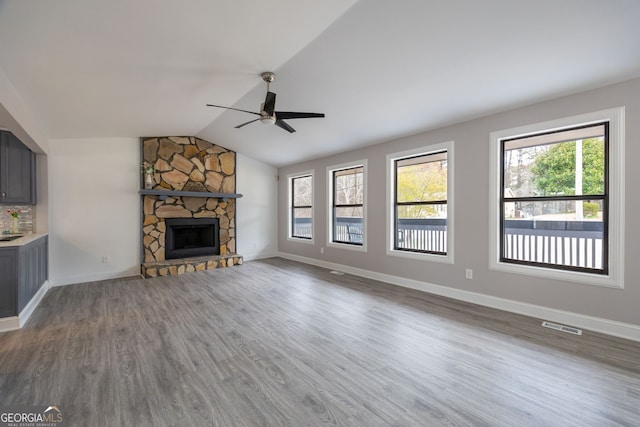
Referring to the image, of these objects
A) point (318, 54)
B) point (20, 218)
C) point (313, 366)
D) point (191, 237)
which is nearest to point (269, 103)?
point (318, 54)

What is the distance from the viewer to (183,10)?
2.06 meters

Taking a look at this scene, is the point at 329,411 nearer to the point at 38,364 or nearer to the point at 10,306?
the point at 38,364

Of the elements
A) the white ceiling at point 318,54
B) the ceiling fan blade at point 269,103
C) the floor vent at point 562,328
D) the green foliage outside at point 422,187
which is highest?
the white ceiling at point 318,54

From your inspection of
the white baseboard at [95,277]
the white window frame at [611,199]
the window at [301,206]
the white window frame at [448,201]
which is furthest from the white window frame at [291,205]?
the white window frame at [611,199]

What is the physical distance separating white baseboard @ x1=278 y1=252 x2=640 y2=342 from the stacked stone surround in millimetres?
3564

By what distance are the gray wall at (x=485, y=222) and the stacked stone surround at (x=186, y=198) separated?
2.60 meters

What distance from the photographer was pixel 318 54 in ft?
9.21

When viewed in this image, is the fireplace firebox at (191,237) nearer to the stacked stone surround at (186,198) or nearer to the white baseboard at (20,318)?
the stacked stone surround at (186,198)

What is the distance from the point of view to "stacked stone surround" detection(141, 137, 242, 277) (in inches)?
215

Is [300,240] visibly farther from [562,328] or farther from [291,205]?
[562,328]

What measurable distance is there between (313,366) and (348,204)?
3.93m

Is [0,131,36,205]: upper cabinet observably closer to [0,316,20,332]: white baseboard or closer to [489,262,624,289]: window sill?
[0,316,20,332]: white baseboard

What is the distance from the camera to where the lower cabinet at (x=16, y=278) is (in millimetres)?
2850

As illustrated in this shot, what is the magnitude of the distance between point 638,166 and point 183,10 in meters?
4.30
